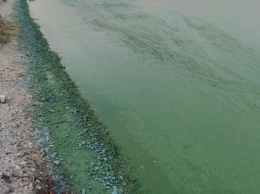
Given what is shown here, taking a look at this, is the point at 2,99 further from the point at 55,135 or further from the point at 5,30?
the point at 5,30

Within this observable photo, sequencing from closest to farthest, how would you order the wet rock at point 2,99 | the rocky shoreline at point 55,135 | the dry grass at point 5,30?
the rocky shoreline at point 55,135 → the wet rock at point 2,99 → the dry grass at point 5,30

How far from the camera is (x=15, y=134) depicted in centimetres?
1458

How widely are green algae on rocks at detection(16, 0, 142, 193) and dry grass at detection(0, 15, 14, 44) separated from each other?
8.23ft

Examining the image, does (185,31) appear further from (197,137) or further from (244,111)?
(197,137)

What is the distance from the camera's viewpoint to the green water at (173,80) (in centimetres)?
1492

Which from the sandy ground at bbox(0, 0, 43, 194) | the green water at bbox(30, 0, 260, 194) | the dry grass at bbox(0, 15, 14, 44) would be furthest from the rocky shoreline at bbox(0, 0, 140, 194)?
the dry grass at bbox(0, 15, 14, 44)

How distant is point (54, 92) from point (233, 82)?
10.9 m

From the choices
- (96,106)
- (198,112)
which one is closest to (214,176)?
(198,112)

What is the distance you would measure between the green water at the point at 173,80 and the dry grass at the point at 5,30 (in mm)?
2814

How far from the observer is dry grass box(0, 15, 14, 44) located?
22816mm

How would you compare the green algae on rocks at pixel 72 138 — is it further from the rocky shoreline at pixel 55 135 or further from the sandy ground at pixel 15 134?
the sandy ground at pixel 15 134

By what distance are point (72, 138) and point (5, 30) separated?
13.0 metres

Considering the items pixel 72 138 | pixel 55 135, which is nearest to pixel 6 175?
pixel 55 135

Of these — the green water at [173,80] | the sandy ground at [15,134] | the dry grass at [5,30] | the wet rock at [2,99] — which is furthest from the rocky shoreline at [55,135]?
the dry grass at [5,30]
